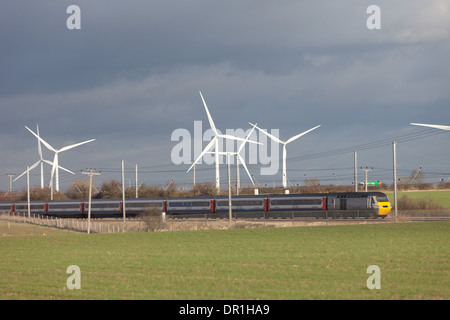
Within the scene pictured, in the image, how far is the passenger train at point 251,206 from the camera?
76688mm

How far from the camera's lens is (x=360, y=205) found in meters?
76.5

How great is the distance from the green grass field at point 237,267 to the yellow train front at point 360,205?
25.1m

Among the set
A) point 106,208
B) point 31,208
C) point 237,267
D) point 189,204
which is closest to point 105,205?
point 106,208

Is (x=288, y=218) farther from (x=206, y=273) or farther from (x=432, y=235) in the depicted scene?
(x=206, y=273)

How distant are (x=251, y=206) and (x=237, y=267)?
59488 mm

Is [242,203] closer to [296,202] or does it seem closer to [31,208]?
[296,202]

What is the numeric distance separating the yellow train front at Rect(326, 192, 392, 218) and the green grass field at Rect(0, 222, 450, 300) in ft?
82.5

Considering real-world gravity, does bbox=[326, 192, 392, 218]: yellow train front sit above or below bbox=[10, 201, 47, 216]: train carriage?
above

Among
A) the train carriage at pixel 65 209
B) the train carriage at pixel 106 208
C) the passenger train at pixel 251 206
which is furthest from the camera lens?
the train carriage at pixel 65 209

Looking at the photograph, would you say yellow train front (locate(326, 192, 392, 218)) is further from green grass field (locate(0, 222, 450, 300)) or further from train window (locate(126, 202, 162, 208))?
train window (locate(126, 202, 162, 208))

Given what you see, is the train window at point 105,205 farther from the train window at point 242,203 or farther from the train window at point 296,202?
the train window at point 296,202

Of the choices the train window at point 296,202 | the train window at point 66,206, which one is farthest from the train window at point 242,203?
the train window at point 66,206

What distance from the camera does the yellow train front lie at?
249 feet

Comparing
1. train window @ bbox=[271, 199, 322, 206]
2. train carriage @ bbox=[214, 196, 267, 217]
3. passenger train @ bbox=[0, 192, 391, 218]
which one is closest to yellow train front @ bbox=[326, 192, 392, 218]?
passenger train @ bbox=[0, 192, 391, 218]
